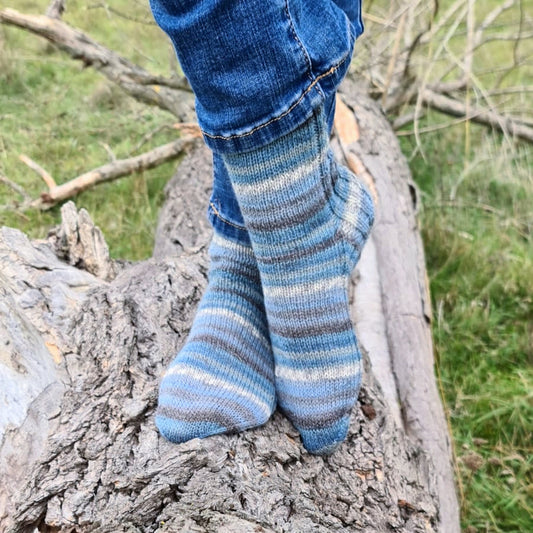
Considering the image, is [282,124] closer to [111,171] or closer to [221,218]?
[221,218]

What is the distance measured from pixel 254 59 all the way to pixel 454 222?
1.59 m

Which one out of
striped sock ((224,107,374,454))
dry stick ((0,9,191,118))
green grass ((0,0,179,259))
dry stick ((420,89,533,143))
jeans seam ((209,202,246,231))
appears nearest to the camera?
striped sock ((224,107,374,454))

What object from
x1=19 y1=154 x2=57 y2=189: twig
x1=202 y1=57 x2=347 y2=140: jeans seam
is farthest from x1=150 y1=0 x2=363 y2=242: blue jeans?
x1=19 y1=154 x2=57 y2=189: twig

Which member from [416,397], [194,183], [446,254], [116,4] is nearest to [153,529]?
[416,397]

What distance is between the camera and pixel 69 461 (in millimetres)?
720

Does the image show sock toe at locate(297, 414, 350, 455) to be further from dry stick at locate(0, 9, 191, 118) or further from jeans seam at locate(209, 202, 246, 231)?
dry stick at locate(0, 9, 191, 118)

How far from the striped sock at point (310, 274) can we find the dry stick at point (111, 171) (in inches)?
51.0

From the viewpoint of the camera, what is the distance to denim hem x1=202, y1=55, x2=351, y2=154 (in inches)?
26.1

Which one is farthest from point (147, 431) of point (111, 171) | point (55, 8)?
point (55, 8)

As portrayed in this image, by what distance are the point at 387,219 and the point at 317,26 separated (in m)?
0.95

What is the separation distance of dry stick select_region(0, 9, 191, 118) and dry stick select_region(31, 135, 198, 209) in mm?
216

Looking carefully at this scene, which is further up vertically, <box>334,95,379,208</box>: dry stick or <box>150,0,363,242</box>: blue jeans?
<box>150,0,363,242</box>: blue jeans

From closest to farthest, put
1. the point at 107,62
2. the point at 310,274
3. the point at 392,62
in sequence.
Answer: the point at 310,274 → the point at 392,62 → the point at 107,62

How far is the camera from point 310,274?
32.9 inches
